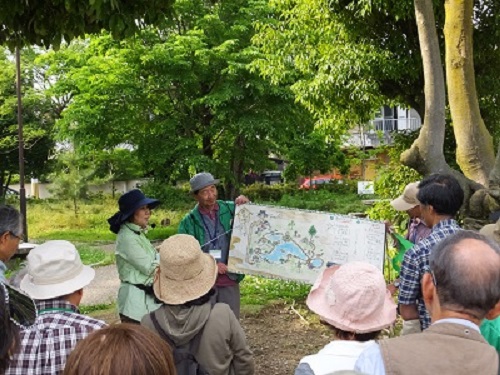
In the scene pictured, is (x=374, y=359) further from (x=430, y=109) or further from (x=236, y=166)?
(x=236, y=166)

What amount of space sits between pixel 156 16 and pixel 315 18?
6389 millimetres

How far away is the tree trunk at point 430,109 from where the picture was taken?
269 inches

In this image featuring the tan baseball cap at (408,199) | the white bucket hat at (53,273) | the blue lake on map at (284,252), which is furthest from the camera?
the blue lake on map at (284,252)

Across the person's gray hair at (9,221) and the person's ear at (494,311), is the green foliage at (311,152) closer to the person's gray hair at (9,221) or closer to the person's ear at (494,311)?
the person's gray hair at (9,221)

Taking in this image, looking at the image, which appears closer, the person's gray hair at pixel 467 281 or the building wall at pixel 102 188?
the person's gray hair at pixel 467 281

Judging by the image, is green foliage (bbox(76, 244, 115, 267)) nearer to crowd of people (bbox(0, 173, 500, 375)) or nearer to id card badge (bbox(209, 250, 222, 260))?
id card badge (bbox(209, 250, 222, 260))

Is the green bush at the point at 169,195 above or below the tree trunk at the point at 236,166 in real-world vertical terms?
below

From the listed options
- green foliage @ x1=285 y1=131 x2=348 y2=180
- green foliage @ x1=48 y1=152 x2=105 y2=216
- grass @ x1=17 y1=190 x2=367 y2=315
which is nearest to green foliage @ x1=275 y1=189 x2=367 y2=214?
grass @ x1=17 y1=190 x2=367 y2=315

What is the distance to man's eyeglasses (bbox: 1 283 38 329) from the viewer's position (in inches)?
94.0

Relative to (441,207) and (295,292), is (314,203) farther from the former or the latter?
(441,207)

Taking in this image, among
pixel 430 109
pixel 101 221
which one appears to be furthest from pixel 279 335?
pixel 101 221

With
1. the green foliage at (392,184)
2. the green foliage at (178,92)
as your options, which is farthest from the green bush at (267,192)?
the green foliage at (392,184)

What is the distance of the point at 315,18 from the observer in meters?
11.4

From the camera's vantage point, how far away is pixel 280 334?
22.7 feet
